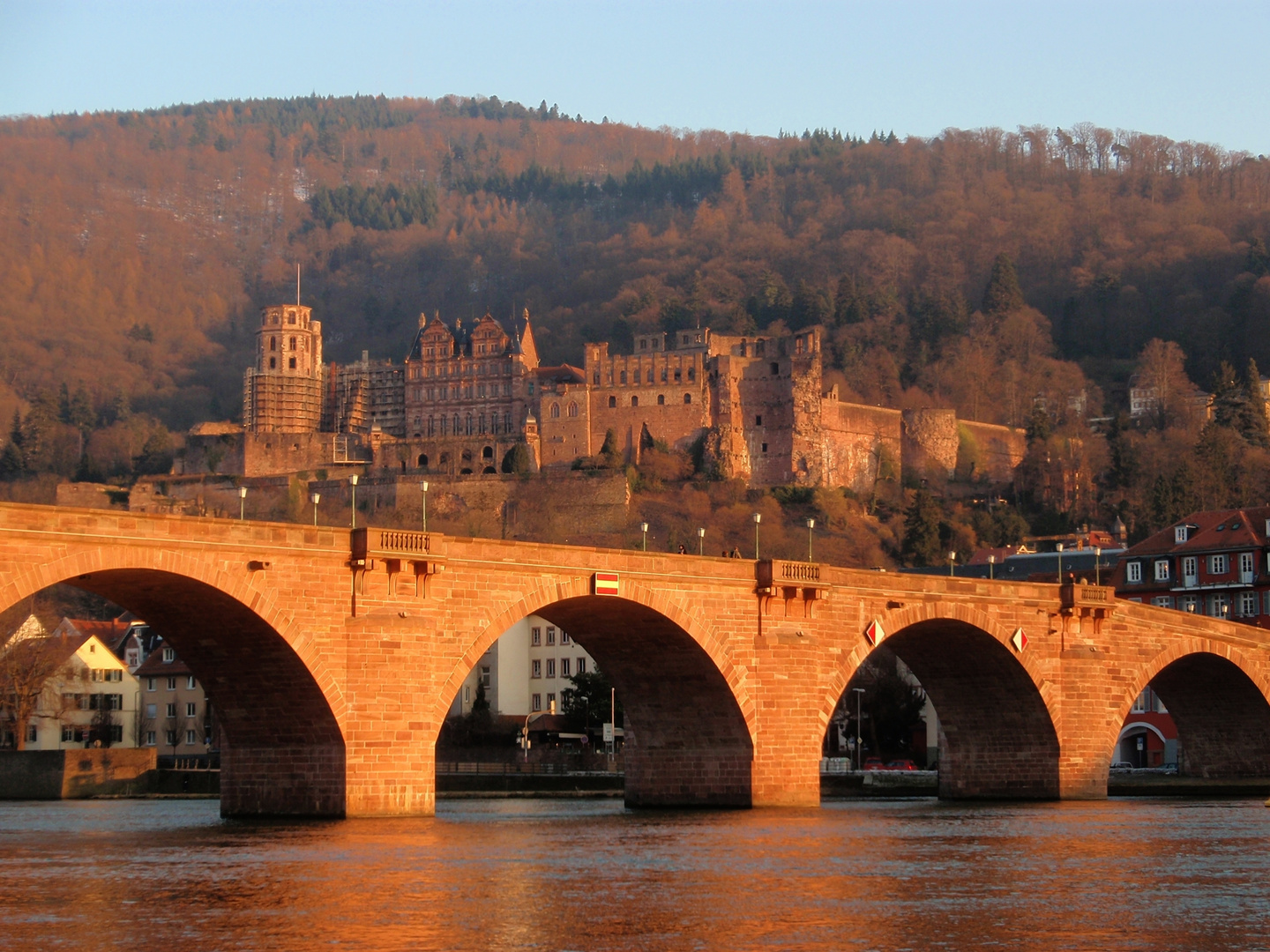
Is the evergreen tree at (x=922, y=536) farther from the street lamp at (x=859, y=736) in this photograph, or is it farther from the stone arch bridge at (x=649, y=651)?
the stone arch bridge at (x=649, y=651)

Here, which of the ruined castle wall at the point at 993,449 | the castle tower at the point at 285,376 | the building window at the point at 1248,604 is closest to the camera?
the building window at the point at 1248,604

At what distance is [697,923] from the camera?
97.9 feet

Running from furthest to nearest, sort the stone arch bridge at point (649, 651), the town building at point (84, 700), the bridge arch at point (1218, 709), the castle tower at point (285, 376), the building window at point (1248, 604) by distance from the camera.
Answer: the castle tower at point (285, 376)
the town building at point (84, 700)
the building window at point (1248, 604)
the bridge arch at point (1218, 709)
the stone arch bridge at point (649, 651)

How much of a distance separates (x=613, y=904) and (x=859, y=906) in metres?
3.88

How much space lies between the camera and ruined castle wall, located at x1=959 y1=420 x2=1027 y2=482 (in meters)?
170

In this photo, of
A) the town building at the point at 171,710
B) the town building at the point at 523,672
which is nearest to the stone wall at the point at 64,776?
the town building at the point at 171,710

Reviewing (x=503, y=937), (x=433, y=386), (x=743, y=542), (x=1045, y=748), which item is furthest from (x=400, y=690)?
(x=433, y=386)

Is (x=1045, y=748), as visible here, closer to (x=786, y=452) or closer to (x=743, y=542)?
(x=743, y=542)

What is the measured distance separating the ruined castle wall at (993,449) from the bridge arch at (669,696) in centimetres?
11516

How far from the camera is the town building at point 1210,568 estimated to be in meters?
87.3

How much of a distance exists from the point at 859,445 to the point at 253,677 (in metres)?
125

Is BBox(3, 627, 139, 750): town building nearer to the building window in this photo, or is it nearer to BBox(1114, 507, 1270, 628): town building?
BBox(1114, 507, 1270, 628): town building

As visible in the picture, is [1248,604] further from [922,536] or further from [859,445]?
[859,445]

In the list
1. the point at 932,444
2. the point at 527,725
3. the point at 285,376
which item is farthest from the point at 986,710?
the point at 285,376
